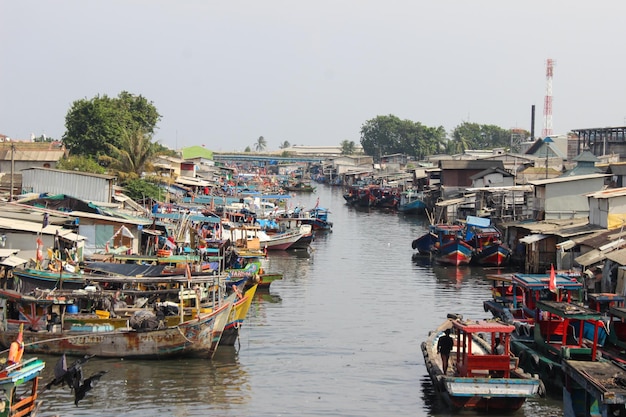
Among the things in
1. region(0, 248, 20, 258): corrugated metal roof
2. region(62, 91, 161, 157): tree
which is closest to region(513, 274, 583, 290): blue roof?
region(0, 248, 20, 258): corrugated metal roof

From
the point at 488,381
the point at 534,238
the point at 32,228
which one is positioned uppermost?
the point at 32,228

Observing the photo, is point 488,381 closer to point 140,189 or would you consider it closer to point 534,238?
point 534,238

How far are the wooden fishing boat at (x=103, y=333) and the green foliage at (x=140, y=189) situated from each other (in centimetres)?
2037

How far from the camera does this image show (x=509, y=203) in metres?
38.0

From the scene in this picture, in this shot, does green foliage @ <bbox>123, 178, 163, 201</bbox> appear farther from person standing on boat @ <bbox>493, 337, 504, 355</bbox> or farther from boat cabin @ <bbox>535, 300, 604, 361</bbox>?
person standing on boat @ <bbox>493, 337, 504, 355</bbox>

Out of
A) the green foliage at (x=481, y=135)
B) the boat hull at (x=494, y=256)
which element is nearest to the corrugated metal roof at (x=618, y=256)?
the boat hull at (x=494, y=256)

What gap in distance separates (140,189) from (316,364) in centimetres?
2203

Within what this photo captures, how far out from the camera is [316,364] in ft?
57.9

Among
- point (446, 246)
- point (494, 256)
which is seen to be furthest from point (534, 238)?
point (446, 246)

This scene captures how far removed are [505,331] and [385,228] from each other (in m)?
34.1

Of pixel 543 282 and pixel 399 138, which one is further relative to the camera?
pixel 399 138

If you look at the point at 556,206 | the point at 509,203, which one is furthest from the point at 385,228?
the point at 556,206

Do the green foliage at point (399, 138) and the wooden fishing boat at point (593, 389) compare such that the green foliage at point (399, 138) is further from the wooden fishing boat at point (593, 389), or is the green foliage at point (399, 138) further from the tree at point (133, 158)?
the wooden fishing boat at point (593, 389)

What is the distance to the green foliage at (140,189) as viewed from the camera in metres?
37.8
